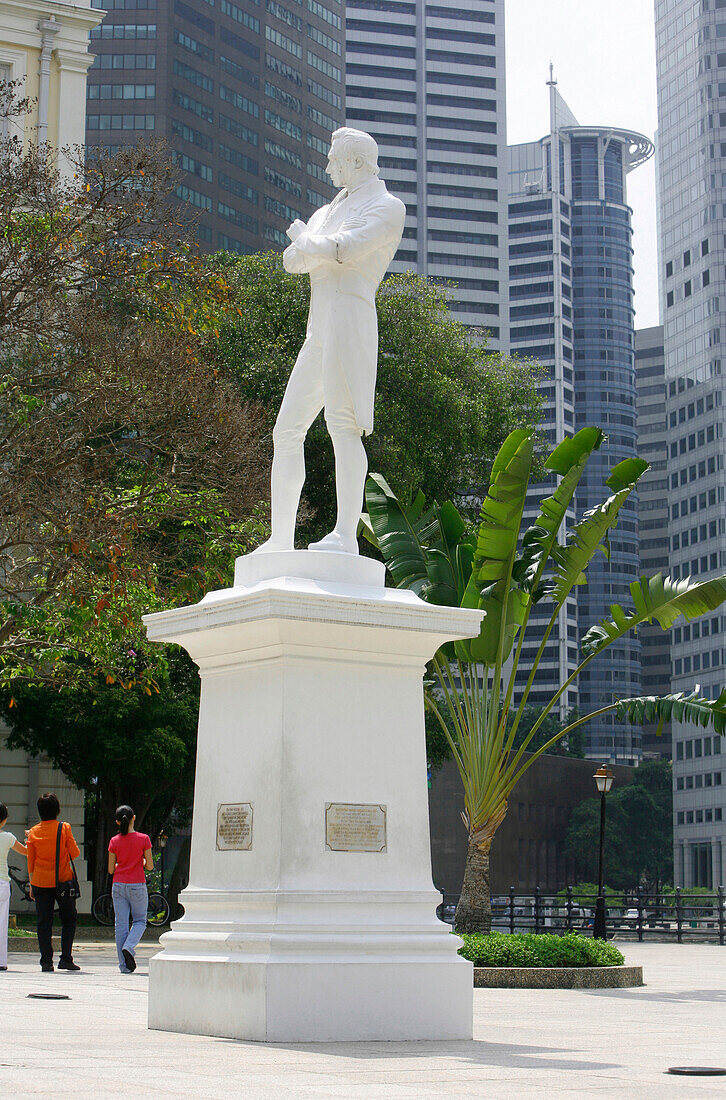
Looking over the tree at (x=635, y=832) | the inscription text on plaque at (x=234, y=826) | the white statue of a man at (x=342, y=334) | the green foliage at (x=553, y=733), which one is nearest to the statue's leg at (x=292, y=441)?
the white statue of a man at (x=342, y=334)

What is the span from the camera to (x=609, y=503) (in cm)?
1680

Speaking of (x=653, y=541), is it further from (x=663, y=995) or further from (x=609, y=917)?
(x=663, y=995)

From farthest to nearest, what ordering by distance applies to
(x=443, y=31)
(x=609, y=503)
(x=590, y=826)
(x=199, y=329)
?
(x=443, y=31)
(x=590, y=826)
(x=199, y=329)
(x=609, y=503)

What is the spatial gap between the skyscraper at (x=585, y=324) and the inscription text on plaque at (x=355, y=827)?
388ft

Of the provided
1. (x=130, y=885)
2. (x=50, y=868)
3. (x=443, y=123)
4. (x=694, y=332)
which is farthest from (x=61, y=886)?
(x=443, y=123)

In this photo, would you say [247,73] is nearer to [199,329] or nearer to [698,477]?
[698,477]

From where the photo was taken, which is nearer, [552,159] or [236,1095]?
[236,1095]

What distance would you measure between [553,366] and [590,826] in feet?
231

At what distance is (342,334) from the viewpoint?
9.04 meters

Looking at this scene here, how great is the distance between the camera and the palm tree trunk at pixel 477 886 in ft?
56.1

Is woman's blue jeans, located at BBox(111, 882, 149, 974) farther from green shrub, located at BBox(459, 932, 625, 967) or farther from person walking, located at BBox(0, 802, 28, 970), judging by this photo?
green shrub, located at BBox(459, 932, 625, 967)

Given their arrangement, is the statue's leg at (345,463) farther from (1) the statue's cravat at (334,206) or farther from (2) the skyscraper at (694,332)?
(2) the skyscraper at (694,332)

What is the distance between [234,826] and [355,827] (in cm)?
73

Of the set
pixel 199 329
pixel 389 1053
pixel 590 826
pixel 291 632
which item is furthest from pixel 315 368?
pixel 590 826
